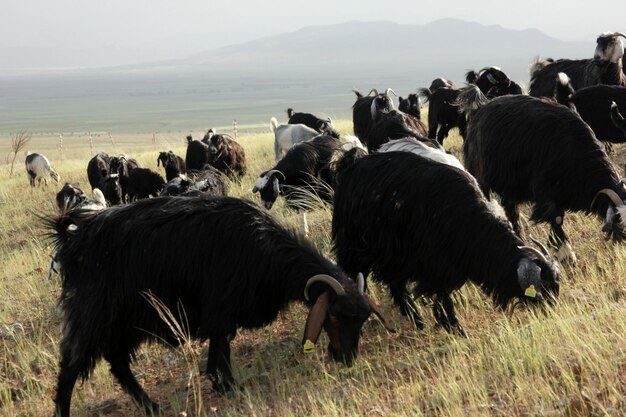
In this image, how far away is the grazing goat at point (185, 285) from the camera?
613 cm

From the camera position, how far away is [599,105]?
36.3ft

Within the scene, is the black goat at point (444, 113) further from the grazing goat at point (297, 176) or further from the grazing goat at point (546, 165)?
the grazing goat at point (546, 165)

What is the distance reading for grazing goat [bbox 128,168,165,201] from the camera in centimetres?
1542

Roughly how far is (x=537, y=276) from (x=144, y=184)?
34.1 ft

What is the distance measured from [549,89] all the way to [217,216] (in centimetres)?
A: 926

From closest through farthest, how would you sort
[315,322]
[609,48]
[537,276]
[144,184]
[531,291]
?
1. [315,322]
2. [531,291]
3. [537,276]
4. [609,48]
5. [144,184]

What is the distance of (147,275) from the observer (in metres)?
6.23

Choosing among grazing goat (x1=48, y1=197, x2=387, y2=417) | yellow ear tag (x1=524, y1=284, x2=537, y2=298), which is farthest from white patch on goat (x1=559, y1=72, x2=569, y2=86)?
grazing goat (x1=48, y1=197, x2=387, y2=417)

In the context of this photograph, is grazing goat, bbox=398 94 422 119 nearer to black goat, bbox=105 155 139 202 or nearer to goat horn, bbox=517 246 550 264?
black goat, bbox=105 155 139 202

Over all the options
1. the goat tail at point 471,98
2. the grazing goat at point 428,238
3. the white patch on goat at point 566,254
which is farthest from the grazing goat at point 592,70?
the grazing goat at point 428,238

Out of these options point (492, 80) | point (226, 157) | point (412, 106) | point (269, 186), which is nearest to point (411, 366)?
point (269, 186)

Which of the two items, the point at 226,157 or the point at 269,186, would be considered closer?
the point at 269,186

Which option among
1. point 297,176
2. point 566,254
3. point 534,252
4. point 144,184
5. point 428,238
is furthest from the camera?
point 144,184

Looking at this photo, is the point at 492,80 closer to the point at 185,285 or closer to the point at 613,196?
the point at 613,196
